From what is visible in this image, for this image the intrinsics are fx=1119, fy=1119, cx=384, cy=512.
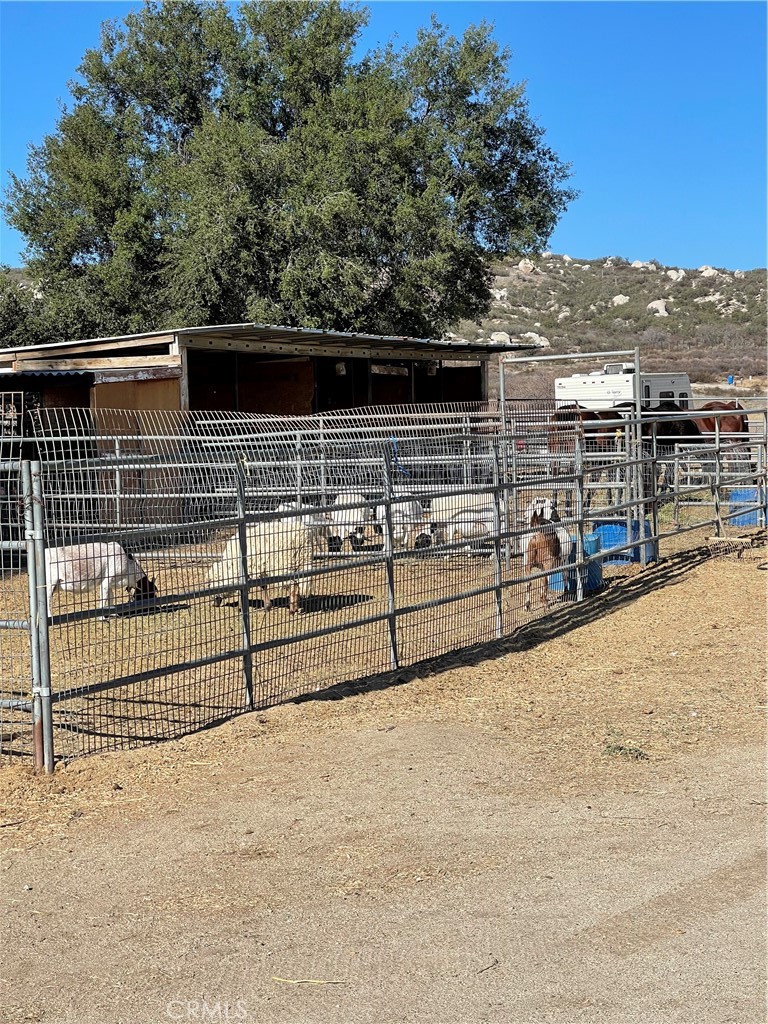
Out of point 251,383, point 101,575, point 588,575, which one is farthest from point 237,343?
point 101,575

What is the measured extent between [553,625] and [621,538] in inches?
145

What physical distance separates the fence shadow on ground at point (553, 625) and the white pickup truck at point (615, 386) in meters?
10.4

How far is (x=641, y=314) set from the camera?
6594cm

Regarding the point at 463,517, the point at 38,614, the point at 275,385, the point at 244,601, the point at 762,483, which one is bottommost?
the point at 244,601

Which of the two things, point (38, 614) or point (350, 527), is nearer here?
point (38, 614)

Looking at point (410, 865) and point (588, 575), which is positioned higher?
point (588, 575)

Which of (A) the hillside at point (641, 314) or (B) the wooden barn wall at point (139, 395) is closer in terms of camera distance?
(B) the wooden barn wall at point (139, 395)

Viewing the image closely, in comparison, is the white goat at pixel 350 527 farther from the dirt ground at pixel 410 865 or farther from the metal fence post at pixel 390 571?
the dirt ground at pixel 410 865

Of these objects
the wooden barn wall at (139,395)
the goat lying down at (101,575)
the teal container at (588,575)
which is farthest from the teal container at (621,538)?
the wooden barn wall at (139,395)

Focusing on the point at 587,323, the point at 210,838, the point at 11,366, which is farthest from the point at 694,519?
the point at 587,323

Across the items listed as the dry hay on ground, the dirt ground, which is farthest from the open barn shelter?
the dirt ground

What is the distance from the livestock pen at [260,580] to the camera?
6.44 metres

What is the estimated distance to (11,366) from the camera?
1711 centimetres
